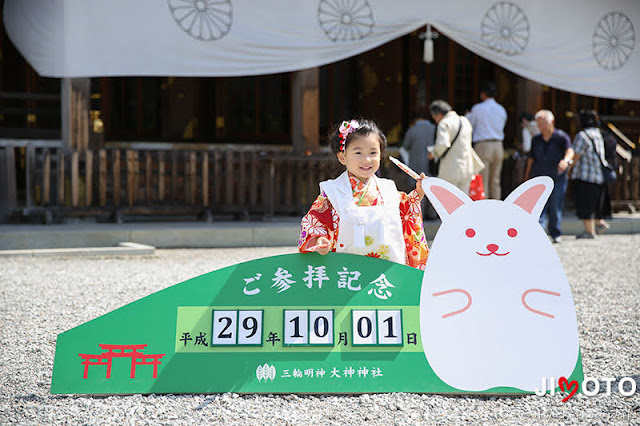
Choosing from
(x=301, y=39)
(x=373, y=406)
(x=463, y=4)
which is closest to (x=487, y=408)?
(x=373, y=406)

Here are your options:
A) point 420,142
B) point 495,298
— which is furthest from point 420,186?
point 420,142

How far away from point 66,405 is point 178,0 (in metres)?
6.67

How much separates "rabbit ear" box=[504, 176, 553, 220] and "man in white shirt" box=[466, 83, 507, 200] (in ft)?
21.5

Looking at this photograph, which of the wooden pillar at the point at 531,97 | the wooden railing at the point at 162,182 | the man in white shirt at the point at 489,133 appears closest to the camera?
the wooden railing at the point at 162,182

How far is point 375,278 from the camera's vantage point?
111 inches

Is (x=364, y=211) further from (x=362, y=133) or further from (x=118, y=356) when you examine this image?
(x=118, y=356)

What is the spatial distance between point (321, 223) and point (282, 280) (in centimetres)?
40

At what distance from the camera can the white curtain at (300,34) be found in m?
8.23

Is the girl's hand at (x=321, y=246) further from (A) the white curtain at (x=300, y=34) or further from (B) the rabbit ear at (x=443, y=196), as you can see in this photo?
(A) the white curtain at (x=300, y=34)

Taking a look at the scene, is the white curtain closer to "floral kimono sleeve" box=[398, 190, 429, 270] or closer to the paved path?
the paved path

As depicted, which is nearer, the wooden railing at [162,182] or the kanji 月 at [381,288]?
the kanji 月 at [381,288]

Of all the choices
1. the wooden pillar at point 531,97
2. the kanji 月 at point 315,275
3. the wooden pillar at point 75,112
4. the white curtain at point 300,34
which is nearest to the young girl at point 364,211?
the kanji 月 at point 315,275

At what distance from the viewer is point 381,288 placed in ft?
9.15

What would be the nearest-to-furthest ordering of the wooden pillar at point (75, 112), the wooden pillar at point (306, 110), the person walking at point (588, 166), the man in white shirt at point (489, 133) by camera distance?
the wooden pillar at point (75, 112), the person walking at point (588, 166), the man in white shirt at point (489, 133), the wooden pillar at point (306, 110)
